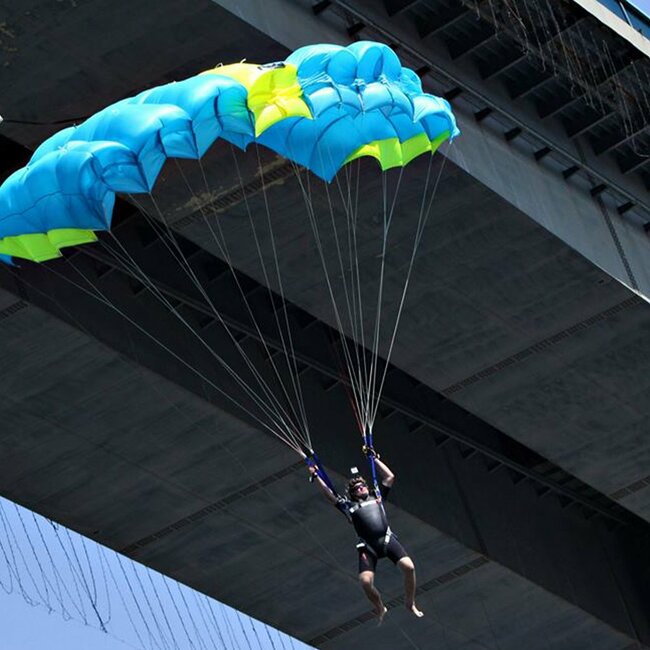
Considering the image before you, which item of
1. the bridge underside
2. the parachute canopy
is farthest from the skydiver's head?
the bridge underside

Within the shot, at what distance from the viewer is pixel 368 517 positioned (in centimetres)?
3772

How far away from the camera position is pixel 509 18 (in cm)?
4438

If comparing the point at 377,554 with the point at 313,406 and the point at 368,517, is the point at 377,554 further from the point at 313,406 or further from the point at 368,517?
the point at 313,406

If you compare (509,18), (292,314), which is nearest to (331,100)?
(509,18)

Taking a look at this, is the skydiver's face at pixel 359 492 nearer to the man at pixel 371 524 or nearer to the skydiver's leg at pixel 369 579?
the man at pixel 371 524

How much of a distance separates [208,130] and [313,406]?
12.8m

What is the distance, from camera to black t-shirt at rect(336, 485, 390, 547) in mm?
37625

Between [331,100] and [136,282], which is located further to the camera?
[136,282]

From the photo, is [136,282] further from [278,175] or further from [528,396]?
[528,396]

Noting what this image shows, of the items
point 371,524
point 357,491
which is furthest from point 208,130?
point 371,524

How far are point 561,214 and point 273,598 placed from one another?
35.3 ft

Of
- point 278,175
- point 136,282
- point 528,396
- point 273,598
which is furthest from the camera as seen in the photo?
point 273,598

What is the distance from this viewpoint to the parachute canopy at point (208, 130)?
37625 millimetres

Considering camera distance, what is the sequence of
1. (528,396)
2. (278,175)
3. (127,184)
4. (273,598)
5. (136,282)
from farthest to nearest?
(273,598)
(528,396)
(136,282)
(278,175)
(127,184)
